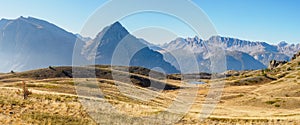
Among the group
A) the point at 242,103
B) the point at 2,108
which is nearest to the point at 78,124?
the point at 2,108

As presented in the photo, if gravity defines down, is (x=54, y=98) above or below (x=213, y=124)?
above

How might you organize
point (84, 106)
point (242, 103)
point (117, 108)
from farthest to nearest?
point (242, 103), point (117, 108), point (84, 106)

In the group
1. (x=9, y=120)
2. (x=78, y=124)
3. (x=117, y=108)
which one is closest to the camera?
(x=9, y=120)

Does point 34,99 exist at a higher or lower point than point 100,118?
higher

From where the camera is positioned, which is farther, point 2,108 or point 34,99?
point 34,99

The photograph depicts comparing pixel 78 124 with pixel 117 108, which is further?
pixel 117 108

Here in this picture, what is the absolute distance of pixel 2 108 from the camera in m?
35.8

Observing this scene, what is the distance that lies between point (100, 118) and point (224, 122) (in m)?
16.3

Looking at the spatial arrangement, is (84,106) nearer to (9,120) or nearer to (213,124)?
(9,120)

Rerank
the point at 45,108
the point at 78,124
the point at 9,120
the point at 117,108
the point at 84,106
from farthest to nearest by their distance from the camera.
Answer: the point at 117,108 < the point at 84,106 < the point at 45,108 < the point at 78,124 < the point at 9,120

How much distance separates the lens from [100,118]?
37.5 metres

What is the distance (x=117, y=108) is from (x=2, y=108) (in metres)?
15.7

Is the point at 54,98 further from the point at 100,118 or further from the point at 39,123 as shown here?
the point at 39,123

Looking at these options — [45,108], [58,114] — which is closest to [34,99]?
[45,108]
